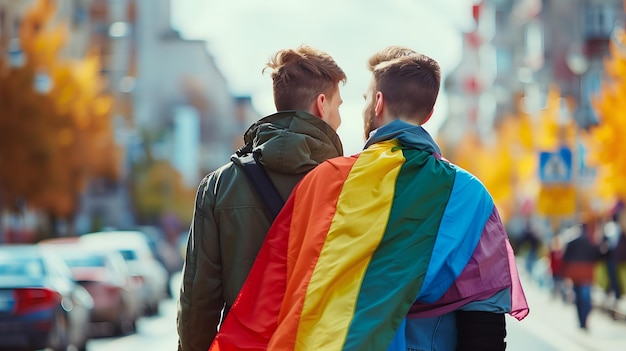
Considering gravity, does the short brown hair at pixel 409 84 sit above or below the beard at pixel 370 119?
above

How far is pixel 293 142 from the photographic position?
4.68 m

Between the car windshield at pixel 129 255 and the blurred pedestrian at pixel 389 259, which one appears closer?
the blurred pedestrian at pixel 389 259

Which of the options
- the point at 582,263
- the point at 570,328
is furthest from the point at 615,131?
the point at 570,328

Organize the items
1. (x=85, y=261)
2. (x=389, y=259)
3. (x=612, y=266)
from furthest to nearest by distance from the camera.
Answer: (x=612, y=266) → (x=85, y=261) → (x=389, y=259)

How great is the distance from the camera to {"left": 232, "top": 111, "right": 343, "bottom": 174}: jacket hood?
4680 millimetres

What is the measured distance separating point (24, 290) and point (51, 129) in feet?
108

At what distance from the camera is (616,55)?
141ft

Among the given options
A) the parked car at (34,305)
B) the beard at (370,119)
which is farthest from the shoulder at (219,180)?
the parked car at (34,305)

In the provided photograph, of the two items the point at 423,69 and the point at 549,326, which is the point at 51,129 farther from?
the point at 423,69

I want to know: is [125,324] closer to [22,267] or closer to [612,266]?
[22,267]

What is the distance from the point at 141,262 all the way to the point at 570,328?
962 centimetres

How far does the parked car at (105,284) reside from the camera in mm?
21875

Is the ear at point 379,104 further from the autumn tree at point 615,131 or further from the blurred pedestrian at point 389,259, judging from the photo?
the autumn tree at point 615,131

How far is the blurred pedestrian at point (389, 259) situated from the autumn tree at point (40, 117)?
42.8 meters
